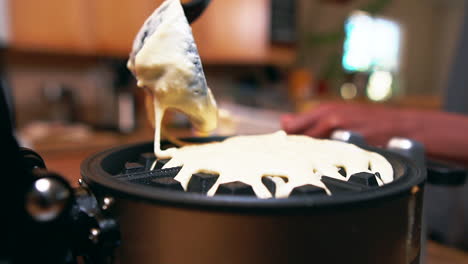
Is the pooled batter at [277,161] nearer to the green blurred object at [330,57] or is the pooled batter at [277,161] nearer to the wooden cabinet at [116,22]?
the wooden cabinet at [116,22]

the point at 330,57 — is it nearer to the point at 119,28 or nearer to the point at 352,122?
the point at 119,28

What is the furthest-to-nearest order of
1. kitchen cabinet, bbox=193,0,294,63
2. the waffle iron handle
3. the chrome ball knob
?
kitchen cabinet, bbox=193,0,294,63
the waffle iron handle
the chrome ball knob

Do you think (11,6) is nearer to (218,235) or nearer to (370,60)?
(218,235)

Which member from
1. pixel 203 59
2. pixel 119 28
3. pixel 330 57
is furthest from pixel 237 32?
pixel 330 57

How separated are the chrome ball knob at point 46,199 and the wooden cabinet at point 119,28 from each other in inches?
56.3

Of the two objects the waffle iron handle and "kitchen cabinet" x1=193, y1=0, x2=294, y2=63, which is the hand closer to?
the waffle iron handle

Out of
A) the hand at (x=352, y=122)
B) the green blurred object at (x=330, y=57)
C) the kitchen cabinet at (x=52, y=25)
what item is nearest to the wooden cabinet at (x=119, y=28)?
the kitchen cabinet at (x=52, y=25)

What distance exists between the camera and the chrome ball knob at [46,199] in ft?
0.99

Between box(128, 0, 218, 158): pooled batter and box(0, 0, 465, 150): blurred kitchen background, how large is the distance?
0.70 metres

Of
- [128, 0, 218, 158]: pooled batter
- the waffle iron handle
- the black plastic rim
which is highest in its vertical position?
[128, 0, 218, 158]: pooled batter

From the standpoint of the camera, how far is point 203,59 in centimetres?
239

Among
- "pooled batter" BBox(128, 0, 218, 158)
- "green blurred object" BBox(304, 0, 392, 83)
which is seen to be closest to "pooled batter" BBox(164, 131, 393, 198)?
"pooled batter" BBox(128, 0, 218, 158)

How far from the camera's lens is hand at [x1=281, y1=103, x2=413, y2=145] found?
2.66 feet

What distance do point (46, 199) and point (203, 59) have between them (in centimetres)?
214
